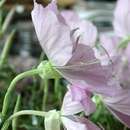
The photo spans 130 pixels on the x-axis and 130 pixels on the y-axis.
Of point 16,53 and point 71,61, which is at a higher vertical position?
point 71,61

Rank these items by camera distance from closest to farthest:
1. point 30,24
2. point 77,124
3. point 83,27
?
point 77,124 < point 83,27 < point 30,24

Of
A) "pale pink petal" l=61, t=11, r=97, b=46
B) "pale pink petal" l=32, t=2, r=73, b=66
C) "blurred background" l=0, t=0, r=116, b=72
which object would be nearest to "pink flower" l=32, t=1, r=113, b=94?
"pale pink petal" l=32, t=2, r=73, b=66

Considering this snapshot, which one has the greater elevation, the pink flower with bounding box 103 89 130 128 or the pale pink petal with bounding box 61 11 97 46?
the pale pink petal with bounding box 61 11 97 46

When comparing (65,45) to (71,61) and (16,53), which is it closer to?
(71,61)

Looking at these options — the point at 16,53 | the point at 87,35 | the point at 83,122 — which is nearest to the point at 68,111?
Answer: the point at 83,122

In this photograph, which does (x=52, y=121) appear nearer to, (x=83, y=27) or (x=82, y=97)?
(x=82, y=97)

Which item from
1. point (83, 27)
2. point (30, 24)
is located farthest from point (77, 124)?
point (30, 24)

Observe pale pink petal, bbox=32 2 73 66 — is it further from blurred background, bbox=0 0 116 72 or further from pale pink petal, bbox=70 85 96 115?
blurred background, bbox=0 0 116 72
